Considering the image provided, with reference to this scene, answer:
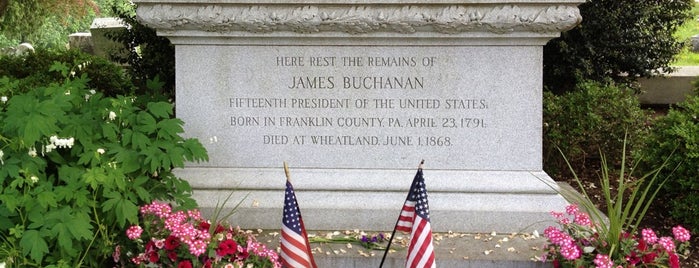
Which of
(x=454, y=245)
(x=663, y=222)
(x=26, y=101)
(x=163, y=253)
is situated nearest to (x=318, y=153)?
(x=454, y=245)

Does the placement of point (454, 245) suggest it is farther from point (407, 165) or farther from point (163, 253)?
point (163, 253)

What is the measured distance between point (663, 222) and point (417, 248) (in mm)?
3031

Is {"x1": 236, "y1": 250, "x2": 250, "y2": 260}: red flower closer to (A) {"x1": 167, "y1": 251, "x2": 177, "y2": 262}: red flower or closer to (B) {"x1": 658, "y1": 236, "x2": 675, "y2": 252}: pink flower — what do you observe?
(A) {"x1": 167, "y1": 251, "x2": 177, "y2": 262}: red flower

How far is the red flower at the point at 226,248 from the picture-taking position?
421 cm

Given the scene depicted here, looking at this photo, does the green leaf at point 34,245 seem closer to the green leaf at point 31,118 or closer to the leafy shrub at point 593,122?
the green leaf at point 31,118

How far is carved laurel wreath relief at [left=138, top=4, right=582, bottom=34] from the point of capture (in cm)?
502

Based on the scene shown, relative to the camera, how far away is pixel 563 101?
789cm

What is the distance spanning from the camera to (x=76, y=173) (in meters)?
4.31

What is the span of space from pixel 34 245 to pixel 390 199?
2.40 m

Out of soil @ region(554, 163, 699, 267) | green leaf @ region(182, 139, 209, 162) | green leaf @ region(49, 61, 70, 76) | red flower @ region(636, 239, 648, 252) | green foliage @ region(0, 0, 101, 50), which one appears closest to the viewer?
red flower @ region(636, 239, 648, 252)

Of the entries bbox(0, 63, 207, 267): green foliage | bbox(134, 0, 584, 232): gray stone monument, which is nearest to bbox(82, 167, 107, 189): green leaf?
bbox(0, 63, 207, 267): green foliage

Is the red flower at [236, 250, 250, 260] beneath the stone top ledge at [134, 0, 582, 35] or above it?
beneath

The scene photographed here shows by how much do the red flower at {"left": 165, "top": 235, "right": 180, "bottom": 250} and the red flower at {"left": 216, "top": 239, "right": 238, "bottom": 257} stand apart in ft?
0.74

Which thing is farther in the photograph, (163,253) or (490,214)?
(490,214)
